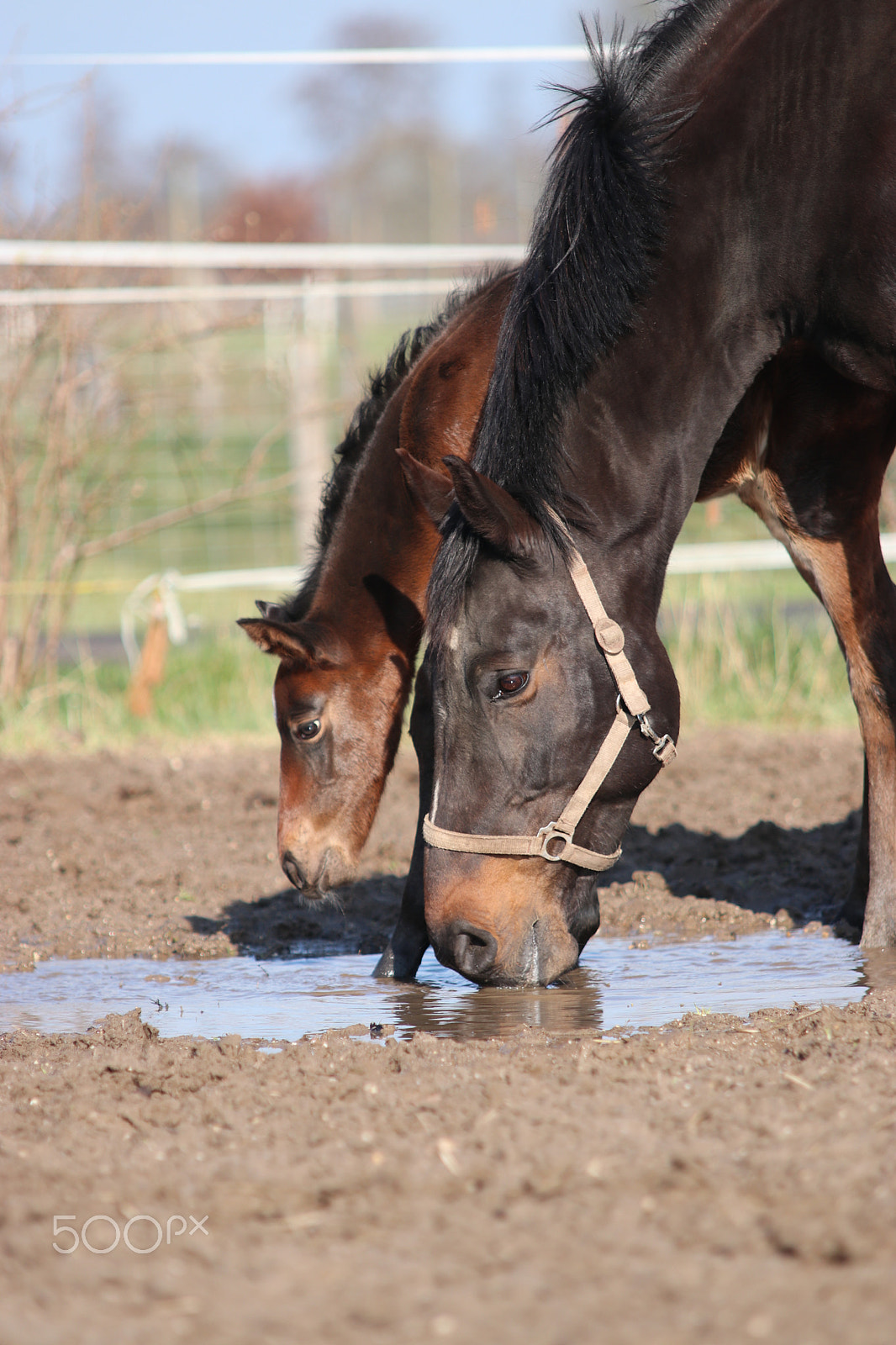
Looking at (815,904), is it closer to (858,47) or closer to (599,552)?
(599,552)

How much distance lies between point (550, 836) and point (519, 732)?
239 millimetres

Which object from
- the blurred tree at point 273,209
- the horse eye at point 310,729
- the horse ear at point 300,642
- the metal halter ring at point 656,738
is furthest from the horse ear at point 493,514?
the blurred tree at point 273,209

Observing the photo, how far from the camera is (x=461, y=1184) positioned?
5.66 feet

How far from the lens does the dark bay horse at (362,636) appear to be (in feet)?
12.7

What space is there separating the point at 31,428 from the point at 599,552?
5.79 m

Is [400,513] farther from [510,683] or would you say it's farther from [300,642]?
[510,683]

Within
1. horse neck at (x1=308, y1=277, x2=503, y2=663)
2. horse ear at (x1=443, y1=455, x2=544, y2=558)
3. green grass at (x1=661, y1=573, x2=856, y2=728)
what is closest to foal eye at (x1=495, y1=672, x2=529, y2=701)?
horse ear at (x1=443, y1=455, x2=544, y2=558)

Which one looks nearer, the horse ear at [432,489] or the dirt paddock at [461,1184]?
the dirt paddock at [461,1184]

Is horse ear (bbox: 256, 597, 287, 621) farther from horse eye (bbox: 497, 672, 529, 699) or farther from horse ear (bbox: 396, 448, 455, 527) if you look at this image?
horse eye (bbox: 497, 672, 529, 699)

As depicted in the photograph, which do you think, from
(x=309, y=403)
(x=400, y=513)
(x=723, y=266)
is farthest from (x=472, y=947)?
(x=309, y=403)

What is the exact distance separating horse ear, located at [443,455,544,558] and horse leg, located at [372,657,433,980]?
2.56ft

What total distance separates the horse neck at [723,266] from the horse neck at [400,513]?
0.98 meters

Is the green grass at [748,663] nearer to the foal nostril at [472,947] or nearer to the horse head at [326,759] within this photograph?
the horse head at [326,759]

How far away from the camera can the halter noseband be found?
2789mm
